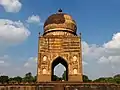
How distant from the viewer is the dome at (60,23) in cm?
2252

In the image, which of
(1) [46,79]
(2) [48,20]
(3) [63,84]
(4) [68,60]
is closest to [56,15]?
(2) [48,20]

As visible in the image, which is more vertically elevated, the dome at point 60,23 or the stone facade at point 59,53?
the dome at point 60,23

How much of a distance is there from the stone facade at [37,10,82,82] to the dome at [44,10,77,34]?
787mm

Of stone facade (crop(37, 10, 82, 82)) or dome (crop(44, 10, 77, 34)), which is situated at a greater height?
dome (crop(44, 10, 77, 34))

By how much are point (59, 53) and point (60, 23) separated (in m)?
3.32

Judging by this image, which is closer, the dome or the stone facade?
the stone facade

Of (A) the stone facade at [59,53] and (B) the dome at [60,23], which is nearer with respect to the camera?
(A) the stone facade at [59,53]

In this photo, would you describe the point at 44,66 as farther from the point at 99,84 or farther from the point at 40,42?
the point at 99,84

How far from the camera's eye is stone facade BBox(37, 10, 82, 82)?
67.9 ft

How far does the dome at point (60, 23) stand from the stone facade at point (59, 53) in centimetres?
79

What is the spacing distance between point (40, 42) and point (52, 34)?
1.60 m

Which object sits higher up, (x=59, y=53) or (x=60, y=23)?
(x=60, y=23)

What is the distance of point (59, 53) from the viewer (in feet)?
70.0

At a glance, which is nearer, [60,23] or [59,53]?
[59,53]
